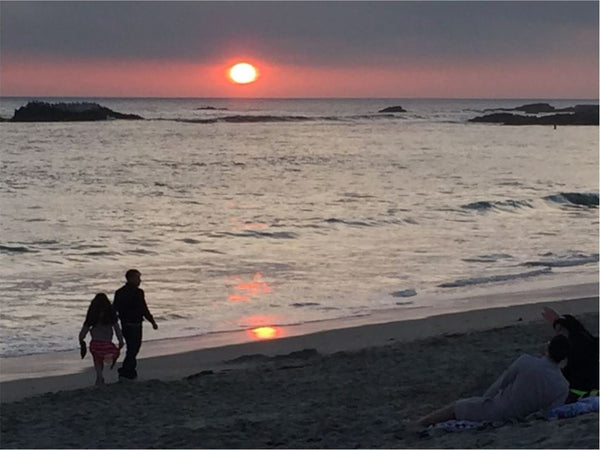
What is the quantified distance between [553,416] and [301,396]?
10.1ft

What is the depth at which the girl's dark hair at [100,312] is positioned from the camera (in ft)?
34.4

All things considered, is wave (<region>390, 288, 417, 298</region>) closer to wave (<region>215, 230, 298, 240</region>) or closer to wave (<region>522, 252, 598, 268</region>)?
wave (<region>522, 252, 598, 268</region>)

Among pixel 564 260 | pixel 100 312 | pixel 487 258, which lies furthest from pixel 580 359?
pixel 564 260

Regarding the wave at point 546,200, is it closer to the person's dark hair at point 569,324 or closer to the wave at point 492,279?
the wave at point 492,279

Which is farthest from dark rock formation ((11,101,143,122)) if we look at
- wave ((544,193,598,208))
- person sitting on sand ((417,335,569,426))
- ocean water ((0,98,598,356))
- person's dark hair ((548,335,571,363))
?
person's dark hair ((548,335,571,363))

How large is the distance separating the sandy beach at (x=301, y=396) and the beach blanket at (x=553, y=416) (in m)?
0.14

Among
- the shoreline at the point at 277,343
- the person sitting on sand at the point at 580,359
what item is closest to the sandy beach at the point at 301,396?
the shoreline at the point at 277,343

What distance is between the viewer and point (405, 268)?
1983 cm

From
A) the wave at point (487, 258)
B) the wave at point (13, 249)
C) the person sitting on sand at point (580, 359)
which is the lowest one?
the wave at point (487, 258)

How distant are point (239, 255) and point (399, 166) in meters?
37.5

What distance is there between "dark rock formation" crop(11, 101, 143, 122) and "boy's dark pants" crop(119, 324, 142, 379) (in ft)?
368

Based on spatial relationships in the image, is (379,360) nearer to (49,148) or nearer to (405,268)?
(405,268)

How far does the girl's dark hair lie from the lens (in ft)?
34.4

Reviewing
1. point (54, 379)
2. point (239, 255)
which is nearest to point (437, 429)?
point (54, 379)
